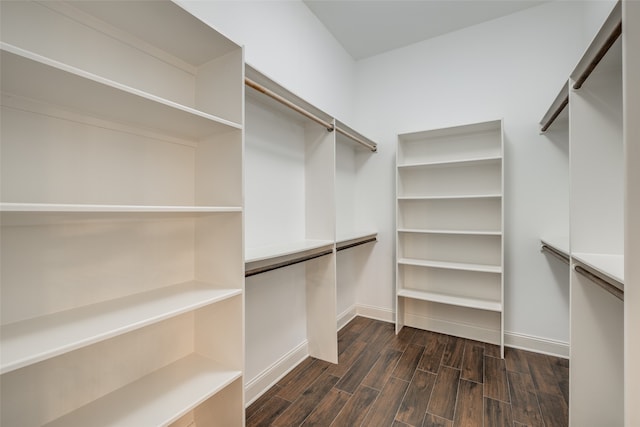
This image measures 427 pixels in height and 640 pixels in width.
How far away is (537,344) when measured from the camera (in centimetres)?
240

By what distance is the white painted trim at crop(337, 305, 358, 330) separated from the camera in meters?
2.90

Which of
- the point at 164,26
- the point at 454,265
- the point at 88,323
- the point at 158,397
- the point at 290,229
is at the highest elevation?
the point at 164,26

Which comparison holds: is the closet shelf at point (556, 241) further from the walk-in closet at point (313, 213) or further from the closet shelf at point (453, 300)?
the closet shelf at point (453, 300)

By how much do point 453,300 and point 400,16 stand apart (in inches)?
105

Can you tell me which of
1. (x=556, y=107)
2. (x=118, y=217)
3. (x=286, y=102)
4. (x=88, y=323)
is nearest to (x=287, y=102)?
(x=286, y=102)

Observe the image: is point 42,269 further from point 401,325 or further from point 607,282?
point 401,325

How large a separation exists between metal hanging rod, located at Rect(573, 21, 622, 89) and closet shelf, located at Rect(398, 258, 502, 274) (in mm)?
1462

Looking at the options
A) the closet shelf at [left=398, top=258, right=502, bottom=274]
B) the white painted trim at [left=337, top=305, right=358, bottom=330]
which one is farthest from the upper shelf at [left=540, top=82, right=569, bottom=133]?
the white painted trim at [left=337, top=305, right=358, bottom=330]

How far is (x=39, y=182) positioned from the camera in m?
0.94

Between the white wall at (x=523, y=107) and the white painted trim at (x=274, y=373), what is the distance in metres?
1.91

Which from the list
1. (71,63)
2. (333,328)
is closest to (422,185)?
(333,328)

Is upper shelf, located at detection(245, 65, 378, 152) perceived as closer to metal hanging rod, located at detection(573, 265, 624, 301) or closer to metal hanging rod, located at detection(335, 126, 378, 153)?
metal hanging rod, located at detection(335, 126, 378, 153)

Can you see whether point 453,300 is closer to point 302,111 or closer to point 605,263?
point 605,263

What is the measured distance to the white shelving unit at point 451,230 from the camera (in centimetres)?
253
